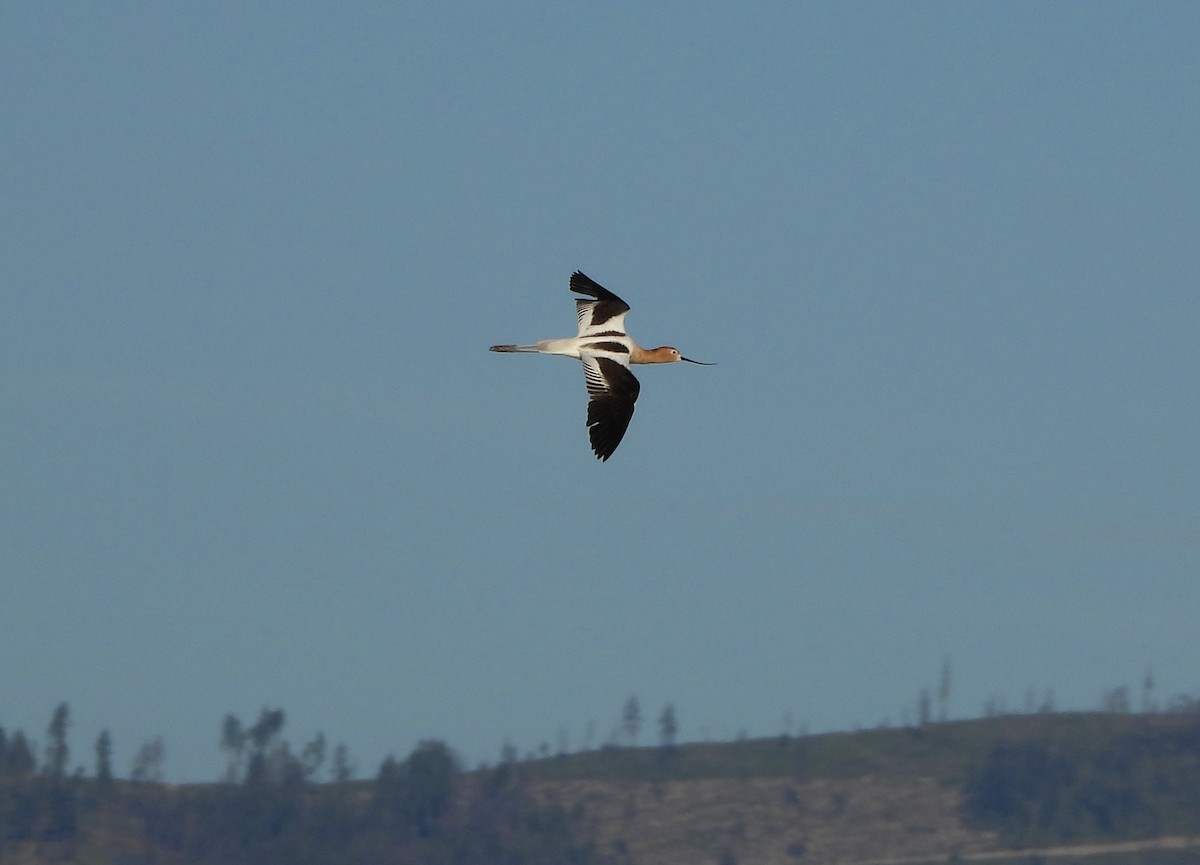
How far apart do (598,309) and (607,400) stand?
25.6ft

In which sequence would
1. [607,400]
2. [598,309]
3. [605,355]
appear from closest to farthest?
[607,400]
[605,355]
[598,309]

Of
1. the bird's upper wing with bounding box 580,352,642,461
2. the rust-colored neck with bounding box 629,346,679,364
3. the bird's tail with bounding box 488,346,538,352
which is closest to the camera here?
the bird's upper wing with bounding box 580,352,642,461

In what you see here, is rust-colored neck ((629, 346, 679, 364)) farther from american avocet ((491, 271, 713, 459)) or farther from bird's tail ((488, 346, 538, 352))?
bird's tail ((488, 346, 538, 352))

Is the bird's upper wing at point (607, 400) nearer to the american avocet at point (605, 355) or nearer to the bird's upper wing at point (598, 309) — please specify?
the american avocet at point (605, 355)

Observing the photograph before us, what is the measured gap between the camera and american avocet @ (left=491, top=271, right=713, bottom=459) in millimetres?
47969

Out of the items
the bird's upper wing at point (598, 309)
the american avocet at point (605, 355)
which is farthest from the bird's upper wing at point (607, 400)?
the bird's upper wing at point (598, 309)

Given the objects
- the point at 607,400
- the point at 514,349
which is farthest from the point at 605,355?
the point at 607,400

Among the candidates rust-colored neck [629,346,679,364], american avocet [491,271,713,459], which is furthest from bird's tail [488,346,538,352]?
rust-colored neck [629,346,679,364]

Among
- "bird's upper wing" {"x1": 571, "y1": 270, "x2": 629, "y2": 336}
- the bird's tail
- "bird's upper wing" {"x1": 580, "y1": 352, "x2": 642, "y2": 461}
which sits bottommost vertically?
"bird's upper wing" {"x1": 580, "y1": 352, "x2": 642, "y2": 461}

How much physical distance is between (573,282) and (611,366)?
6.51 m

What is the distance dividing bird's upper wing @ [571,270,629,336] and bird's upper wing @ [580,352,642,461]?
9.67 feet

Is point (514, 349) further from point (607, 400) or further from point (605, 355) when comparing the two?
point (607, 400)

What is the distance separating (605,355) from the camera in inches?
2094

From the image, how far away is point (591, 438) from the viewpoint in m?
47.0
